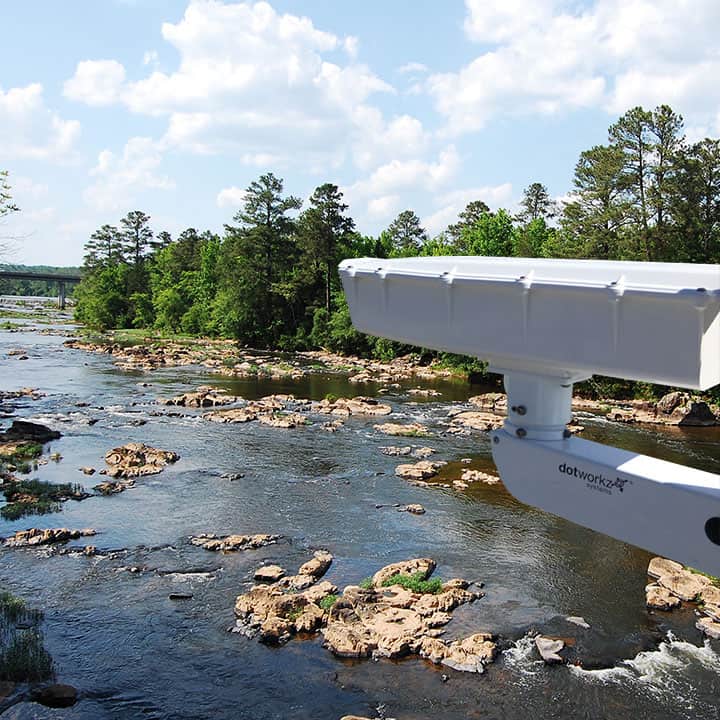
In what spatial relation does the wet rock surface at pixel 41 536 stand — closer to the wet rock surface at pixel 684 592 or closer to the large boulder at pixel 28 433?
the large boulder at pixel 28 433

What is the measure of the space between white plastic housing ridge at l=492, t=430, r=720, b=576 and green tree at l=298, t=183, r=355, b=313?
4403cm

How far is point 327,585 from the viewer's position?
1062cm

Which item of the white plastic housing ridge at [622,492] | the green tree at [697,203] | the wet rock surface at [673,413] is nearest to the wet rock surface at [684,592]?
the white plastic housing ridge at [622,492]

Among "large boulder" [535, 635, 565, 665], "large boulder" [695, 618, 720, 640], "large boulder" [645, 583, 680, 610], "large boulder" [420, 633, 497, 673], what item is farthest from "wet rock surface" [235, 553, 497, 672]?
"large boulder" [695, 618, 720, 640]

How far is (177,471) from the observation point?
17.0 metres

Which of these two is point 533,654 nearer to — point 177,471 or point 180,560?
point 180,560

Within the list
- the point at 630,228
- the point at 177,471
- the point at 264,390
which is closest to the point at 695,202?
the point at 630,228

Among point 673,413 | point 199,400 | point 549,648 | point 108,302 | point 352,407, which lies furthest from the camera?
point 108,302

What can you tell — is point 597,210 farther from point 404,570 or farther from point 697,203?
point 404,570

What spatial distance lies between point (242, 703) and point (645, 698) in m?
4.52

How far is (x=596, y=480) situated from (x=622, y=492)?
0.46 feet

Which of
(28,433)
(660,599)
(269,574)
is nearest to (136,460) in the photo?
(28,433)

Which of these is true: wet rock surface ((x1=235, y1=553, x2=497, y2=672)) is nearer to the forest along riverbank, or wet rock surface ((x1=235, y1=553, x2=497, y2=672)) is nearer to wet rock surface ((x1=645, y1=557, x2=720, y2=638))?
the forest along riverbank

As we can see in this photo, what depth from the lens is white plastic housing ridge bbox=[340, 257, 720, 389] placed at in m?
3.19
